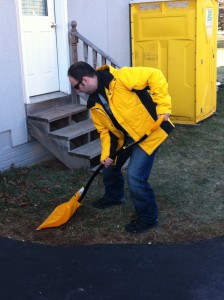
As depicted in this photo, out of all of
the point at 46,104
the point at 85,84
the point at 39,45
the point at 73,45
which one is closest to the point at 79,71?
the point at 85,84

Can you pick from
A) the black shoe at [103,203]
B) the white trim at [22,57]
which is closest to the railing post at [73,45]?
the white trim at [22,57]

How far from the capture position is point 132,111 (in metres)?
3.90

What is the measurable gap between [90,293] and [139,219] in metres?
1.17

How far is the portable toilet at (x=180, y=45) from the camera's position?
7.75 meters

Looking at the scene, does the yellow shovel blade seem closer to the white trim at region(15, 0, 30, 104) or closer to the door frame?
the white trim at region(15, 0, 30, 104)

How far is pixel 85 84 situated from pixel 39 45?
2.99m

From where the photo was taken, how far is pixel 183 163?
636 cm

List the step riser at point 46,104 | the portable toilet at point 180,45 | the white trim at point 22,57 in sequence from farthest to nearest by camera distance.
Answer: the portable toilet at point 180,45 → the step riser at point 46,104 → the white trim at point 22,57

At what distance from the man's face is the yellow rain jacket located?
A: 0.11 m

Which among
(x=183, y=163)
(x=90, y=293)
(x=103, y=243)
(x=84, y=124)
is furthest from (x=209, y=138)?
(x=90, y=293)

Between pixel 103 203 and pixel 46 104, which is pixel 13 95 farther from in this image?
pixel 103 203

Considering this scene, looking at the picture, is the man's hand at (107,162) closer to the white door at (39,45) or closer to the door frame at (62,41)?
the white door at (39,45)

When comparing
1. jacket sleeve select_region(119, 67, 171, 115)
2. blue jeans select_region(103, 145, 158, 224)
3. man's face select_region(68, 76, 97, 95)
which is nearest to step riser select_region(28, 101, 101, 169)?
blue jeans select_region(103, 145, 158, 224)

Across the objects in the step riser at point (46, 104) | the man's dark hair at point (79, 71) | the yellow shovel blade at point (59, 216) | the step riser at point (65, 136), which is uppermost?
the man's dark hair at point (79, 71)
